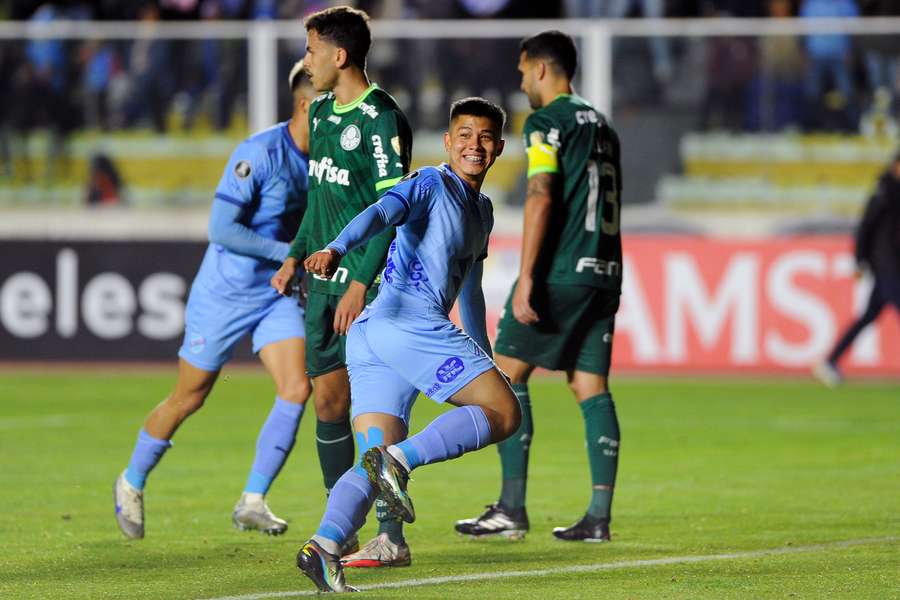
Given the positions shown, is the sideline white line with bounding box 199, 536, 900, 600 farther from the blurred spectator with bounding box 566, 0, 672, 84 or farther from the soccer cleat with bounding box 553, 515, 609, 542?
the blurred spectator with bounding box 566, 0, 672, 84

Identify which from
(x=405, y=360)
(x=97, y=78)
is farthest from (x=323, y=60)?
(x=97, y=78)

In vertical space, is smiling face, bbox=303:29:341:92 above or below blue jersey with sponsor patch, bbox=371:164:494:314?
above

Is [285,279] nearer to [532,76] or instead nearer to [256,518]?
[256,518]

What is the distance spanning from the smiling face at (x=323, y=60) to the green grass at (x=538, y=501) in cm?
194

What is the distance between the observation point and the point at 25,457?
10609mm

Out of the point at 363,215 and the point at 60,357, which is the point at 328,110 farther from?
Answer: the point at 60,357

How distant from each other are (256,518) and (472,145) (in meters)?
2.29

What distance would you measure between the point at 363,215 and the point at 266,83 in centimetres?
1188

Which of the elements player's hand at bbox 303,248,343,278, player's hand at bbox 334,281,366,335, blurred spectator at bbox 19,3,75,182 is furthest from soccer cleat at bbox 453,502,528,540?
blurred spectator at bbox 19,3,75,182

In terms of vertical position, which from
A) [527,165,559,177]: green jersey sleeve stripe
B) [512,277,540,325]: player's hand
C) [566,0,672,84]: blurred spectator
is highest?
[566,0,672,84]: blurred spectator

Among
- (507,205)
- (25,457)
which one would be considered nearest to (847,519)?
(25,457)

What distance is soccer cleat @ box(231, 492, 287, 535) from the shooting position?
781cm

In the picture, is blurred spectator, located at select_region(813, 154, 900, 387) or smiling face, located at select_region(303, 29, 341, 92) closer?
smiling face, located at select_region(303, 29, 341, 92)

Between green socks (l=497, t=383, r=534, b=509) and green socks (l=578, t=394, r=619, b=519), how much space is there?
291 mm
